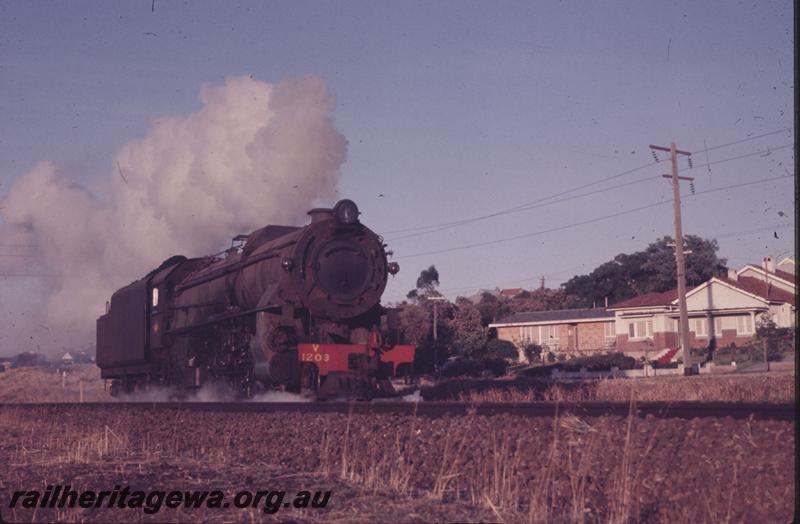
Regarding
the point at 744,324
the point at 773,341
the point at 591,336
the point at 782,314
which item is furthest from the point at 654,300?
the point at 773,341

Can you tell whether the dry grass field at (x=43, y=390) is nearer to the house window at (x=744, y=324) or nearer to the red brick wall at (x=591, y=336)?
the red brick wall at (x=591, y=336)

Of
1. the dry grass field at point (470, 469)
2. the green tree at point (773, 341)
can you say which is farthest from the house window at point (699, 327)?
the dry grass field at point (470, 469)

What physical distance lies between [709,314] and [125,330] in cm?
3816

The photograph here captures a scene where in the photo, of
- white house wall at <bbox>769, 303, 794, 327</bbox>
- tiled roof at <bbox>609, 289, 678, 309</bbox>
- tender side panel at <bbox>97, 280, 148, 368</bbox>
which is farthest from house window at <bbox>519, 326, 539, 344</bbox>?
tender side panel at <bbox>97, 280, 148, 368</bbox>

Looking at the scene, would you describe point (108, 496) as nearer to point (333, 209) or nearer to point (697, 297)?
point (333, 209)

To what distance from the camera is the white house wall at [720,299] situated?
5140cm

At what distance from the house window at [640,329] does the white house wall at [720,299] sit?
333 centimetres

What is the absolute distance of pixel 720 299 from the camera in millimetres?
52812

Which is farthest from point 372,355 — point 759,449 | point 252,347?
point 759,449

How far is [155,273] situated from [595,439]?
21.8m

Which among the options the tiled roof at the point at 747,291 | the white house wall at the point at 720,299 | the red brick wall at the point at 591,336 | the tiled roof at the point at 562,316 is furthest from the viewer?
the tiled roof at the point at 562,316

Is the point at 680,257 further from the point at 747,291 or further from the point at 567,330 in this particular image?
the point at 567,330

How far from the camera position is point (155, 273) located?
88.2 ft

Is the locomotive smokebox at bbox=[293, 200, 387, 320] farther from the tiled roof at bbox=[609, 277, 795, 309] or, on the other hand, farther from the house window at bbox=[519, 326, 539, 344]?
the house window at bbox=[519, 326, 539, 344]
